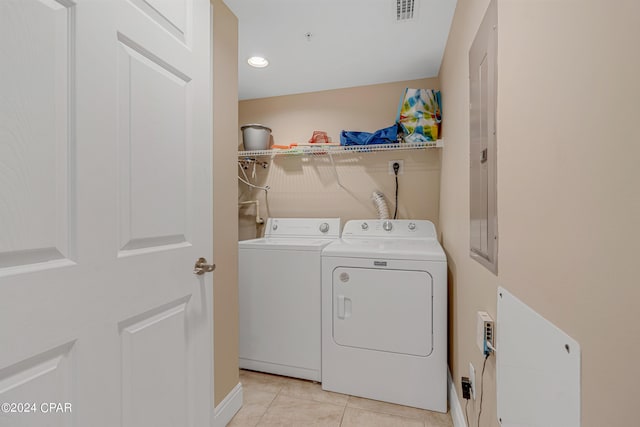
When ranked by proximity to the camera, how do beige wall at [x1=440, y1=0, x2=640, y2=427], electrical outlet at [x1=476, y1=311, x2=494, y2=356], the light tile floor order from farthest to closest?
the light tile floor
electrical outlet at [x1=476, y1=311, x2=494, y2=356]
beige wall at [x1=440, y1=0, x2=640, y2=427]

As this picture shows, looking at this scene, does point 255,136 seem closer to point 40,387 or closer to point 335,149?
point 335,149

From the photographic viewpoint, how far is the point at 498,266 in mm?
902

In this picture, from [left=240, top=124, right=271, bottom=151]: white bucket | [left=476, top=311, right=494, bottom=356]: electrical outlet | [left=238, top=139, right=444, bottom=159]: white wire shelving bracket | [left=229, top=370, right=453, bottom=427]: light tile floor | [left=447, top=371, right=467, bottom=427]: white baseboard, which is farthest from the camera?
[left=240, top=124, right=271, bottom=151]: white bucket

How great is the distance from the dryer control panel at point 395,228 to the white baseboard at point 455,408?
1.05 m

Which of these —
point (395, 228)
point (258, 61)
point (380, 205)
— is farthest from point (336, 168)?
point (258, 61)

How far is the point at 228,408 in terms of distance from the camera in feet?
5.04

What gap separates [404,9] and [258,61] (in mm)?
1147

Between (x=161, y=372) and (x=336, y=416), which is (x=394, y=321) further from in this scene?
(x=161, y=372)

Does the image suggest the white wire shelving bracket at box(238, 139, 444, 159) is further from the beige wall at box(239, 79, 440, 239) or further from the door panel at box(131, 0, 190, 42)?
the door panel at box(131, 0, 190, 42)

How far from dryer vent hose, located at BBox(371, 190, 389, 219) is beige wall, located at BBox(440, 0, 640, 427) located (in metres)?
1.55

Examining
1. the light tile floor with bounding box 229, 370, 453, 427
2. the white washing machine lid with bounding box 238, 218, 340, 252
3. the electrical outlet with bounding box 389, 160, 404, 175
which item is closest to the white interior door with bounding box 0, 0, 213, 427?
the light tile floor with bounding box 229, 370, 453, 427

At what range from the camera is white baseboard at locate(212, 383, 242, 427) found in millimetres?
1443

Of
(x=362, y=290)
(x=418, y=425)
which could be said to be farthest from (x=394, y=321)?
(x=418, y=425)
